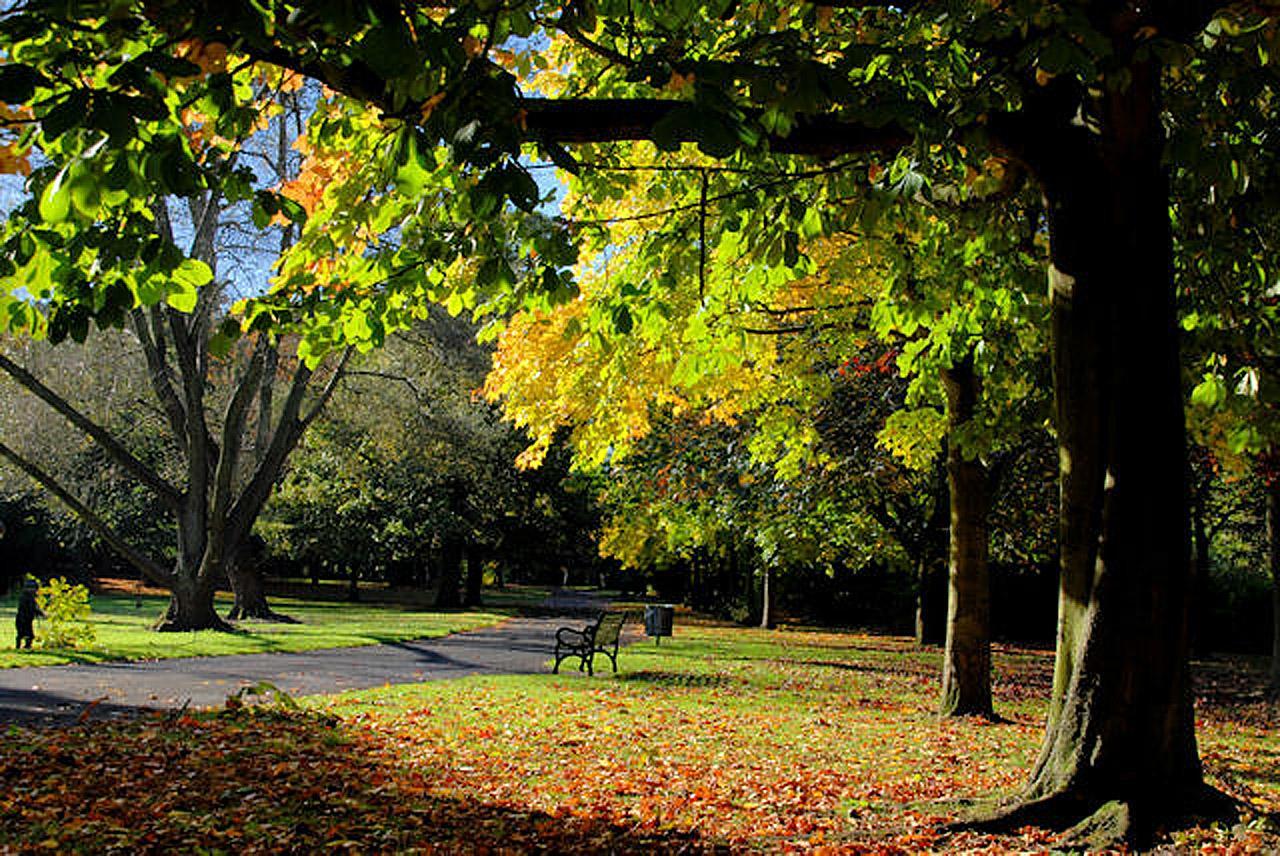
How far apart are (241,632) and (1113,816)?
799 inches

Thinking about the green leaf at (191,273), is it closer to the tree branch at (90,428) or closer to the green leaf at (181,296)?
the green leaf at (181,296)

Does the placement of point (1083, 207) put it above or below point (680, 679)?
above

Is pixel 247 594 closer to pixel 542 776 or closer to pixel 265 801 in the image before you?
pixel 542 776

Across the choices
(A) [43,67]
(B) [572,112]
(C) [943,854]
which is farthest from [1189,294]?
(A) [43,67]

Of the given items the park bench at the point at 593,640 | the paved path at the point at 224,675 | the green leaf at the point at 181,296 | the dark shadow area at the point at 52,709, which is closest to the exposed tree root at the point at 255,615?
the paved path at the point at 224,675

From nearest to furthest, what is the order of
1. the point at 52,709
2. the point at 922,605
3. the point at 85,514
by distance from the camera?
1. the point at 52,709
2. the point at 85,514
3. the point at 922,605

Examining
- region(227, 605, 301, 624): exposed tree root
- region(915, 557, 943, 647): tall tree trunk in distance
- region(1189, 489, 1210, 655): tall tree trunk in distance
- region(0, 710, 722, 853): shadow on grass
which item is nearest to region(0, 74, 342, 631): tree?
region(227, 605, 301, 624): exposed tree root

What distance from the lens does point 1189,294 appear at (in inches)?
284

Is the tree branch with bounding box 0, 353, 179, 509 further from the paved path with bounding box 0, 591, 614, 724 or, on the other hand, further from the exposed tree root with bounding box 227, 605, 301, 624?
the exposed tree root with bounding box 227, 605, 301, 624

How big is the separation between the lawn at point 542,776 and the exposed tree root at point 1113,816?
0.13 m

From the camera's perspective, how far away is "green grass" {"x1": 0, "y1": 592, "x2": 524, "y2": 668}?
605 inches

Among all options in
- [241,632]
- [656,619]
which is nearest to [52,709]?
[241,632]

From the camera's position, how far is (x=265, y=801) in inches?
236

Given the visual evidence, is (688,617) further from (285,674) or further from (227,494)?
(285,674)
